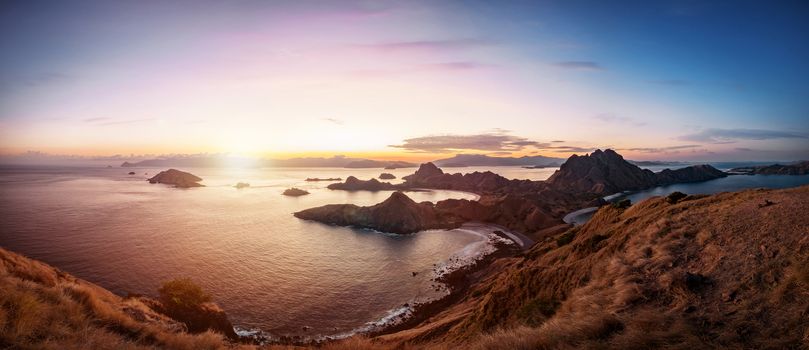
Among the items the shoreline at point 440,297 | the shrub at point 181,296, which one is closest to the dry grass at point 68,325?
the shrub at point 181,296

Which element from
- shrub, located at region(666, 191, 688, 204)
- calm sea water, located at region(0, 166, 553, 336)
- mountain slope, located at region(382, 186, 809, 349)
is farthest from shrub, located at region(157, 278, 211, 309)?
shrub, located at region(666, 191, 688, 204)

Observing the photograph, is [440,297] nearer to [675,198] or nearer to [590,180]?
[675,198]

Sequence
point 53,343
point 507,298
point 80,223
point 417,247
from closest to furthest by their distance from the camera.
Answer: point 53,343
point 507,298
point 417,247
point 80,223

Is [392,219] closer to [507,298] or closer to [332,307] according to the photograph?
[332,307]

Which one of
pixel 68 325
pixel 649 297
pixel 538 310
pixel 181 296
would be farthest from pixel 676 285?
pixel 181 296

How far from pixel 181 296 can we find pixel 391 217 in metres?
64.2

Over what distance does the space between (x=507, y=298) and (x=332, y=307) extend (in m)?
28.6

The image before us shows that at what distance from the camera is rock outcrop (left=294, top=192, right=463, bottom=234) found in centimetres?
8962

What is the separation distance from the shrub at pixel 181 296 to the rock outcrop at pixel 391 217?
60.7 m

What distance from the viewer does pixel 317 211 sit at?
341 ft

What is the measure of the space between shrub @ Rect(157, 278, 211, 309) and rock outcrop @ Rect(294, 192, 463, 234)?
6074 centimetres

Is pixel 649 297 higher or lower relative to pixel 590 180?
higher

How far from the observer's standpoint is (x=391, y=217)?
9056 cm

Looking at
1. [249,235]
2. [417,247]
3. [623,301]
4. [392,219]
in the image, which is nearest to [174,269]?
[249,235]
